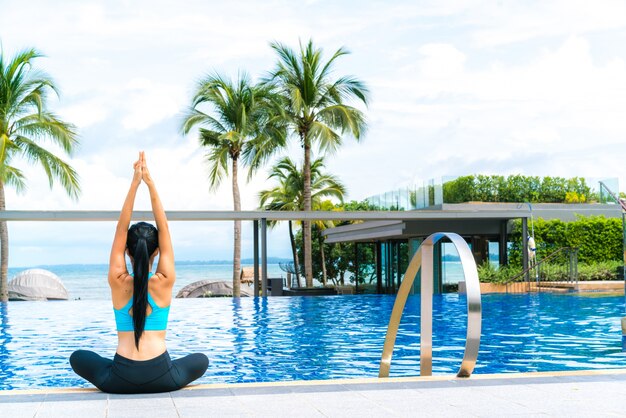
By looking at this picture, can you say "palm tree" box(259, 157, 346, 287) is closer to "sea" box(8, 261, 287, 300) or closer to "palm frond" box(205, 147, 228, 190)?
"palm frond" box(205, 147, 228, 190)

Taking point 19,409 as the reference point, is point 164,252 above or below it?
above

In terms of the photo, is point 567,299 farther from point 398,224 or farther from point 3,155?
point 3,155

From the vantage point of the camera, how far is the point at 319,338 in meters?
13.1

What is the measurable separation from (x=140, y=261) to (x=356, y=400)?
1.65 meters

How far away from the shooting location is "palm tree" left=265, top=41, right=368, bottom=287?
96.8 ft

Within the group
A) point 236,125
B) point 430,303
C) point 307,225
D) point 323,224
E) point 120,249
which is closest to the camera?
point 120,249

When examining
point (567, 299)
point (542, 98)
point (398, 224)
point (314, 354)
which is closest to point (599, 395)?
point (314, 354)

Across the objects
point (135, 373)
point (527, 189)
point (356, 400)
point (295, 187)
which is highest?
point (295, 187)

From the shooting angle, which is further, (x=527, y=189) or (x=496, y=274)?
(x=527, y=189)

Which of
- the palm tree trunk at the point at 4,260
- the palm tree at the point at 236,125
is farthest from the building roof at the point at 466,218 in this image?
the palm tree trunk at the point at 4,260

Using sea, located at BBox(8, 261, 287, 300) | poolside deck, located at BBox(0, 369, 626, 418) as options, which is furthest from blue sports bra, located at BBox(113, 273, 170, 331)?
sea, located at BBox(8, 261, 287, 300)

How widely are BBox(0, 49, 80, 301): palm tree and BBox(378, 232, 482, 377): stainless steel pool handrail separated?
2054 cm

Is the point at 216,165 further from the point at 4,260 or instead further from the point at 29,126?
the point at 4,260

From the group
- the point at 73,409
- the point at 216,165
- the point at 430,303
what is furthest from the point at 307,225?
the point at 73,409
